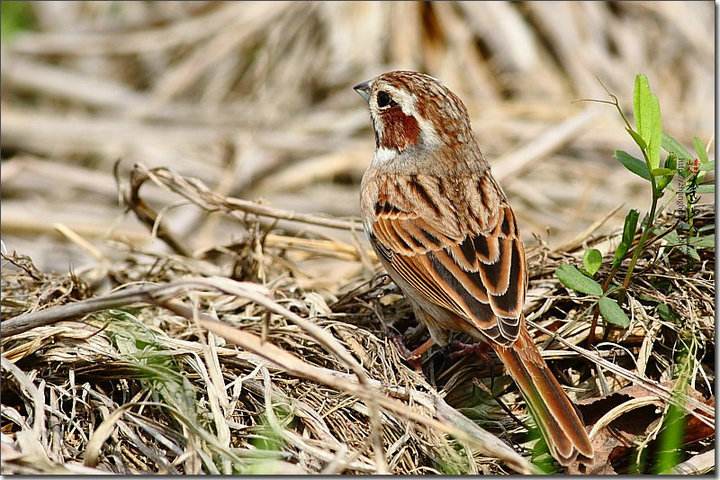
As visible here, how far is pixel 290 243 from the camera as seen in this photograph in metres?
4.77

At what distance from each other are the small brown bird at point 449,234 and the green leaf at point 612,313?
28 centimetres

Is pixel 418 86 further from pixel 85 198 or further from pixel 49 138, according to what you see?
pixel 49 138

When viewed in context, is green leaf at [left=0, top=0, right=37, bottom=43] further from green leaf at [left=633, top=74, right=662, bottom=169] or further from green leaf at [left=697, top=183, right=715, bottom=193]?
green leaf at [left=697, top=183, right=715, bottom=193]

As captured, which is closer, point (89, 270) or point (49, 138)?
point (89, 270)

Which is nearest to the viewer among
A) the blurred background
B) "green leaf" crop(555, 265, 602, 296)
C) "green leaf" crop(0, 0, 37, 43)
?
"green leaf" crop(555, 265, 602, 296)

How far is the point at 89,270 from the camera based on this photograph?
4770 millimetres

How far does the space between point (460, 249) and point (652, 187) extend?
72 cm

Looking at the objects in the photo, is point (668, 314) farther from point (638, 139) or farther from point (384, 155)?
point (384, 155)

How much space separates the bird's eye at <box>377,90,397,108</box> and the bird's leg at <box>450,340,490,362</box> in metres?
1.09

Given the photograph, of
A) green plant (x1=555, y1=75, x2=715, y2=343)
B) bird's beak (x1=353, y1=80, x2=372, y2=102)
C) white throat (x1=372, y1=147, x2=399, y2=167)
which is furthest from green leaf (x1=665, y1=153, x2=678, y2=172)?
bird's beak (x1=353, y1=80, x2=372, y2=102)

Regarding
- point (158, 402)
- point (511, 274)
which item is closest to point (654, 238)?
point (511, 274)

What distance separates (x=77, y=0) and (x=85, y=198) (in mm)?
2094

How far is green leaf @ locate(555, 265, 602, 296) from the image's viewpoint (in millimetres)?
3432

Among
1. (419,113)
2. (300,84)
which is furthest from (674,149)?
(300,84)
